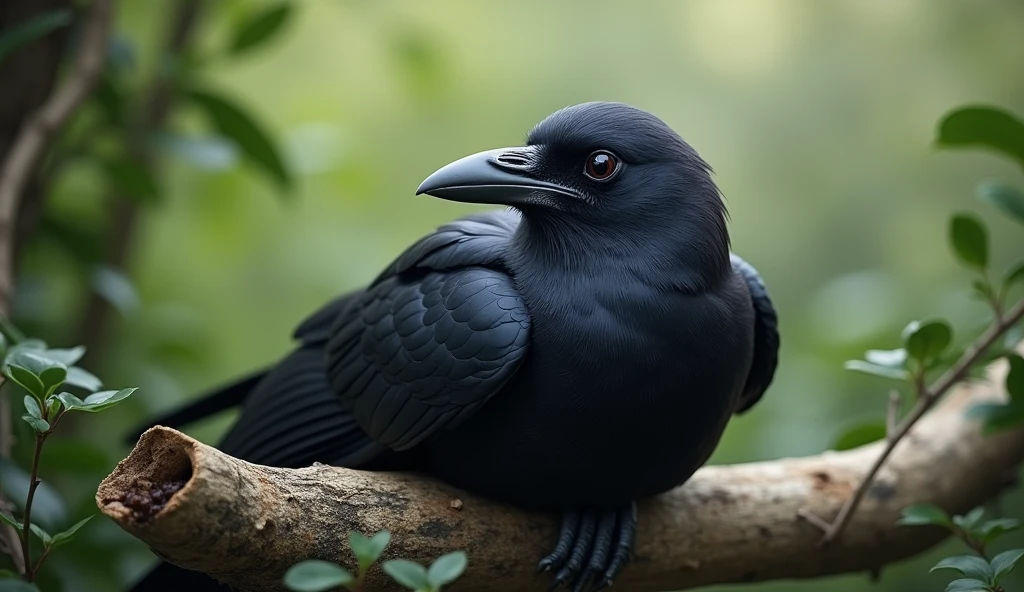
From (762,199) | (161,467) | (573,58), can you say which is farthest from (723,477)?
(573,58)

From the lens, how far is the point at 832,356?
143 inches

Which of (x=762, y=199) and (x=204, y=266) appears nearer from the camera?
(x=204, y=266)

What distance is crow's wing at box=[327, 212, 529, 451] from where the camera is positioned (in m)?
1.89

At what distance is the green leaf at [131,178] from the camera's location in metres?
2.78

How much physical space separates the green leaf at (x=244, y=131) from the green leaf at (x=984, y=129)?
1.86 m

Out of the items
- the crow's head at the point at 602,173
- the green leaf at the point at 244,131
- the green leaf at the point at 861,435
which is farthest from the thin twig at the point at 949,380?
the green leaf at the point at 244,131

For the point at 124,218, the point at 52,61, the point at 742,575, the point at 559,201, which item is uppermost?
the point at 52,61

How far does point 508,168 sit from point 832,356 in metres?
2.08

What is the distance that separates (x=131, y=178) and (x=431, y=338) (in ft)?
4.35

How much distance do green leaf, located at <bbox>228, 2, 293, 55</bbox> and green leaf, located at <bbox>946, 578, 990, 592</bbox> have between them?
2365mm

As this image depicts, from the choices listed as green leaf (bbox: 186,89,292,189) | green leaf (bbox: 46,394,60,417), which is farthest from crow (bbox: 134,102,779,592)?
green leaf (bbox: 186,89,292,189)

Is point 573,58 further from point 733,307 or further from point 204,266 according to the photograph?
point 733,307

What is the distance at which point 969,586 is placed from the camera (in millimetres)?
1567

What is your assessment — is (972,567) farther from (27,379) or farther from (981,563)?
(27,379)
